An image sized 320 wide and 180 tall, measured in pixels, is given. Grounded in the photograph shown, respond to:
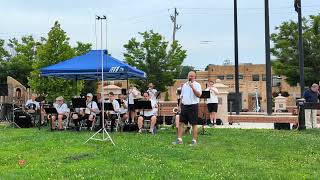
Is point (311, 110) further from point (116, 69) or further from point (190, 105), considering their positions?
point (190, 105)

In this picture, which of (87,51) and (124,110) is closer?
(124,110)

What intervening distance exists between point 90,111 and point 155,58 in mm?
27790

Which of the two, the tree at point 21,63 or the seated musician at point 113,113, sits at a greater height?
the tree at point 21,63

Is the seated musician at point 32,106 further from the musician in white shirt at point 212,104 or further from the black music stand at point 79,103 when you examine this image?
the musician in white shirt at point 212,104

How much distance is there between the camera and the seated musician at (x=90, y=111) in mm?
17953

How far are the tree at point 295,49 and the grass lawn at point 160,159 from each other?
2837 centimetres

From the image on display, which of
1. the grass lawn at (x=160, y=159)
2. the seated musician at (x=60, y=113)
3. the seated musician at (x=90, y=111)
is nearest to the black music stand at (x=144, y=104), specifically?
the seated musician at (x=90, y=111)

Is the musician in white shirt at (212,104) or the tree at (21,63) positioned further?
the tree at (21,63)

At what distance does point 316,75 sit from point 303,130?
24.9m

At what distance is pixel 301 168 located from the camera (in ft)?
29.3

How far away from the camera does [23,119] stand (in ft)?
67.7

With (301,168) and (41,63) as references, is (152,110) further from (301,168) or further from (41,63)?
(41,63)

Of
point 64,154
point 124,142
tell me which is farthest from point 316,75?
point 64,154

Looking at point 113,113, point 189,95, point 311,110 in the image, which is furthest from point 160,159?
point 311,110
